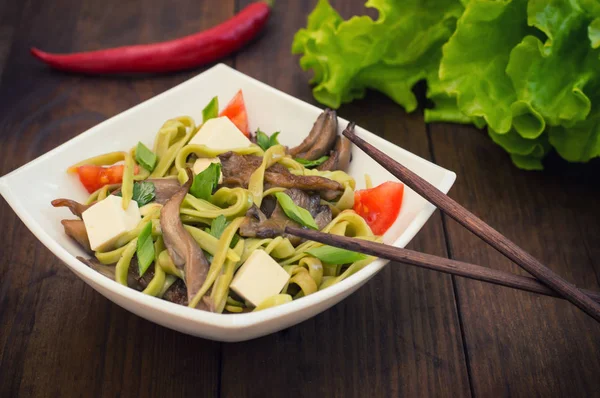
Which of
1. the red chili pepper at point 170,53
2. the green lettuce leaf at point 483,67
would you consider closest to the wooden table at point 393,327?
the green lettuce leaf at point 483,67

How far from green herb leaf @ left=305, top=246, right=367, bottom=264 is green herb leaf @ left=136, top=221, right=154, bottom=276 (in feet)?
2.00

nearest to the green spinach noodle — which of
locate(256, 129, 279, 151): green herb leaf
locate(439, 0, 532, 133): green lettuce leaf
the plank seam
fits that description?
locate(256, 129, 279, 151): green herb leaf

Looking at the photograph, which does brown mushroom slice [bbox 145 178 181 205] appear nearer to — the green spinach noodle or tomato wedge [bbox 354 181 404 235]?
the green spinach noodle

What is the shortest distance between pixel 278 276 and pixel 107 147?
3.64 feet

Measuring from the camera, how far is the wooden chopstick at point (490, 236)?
7.21 ft

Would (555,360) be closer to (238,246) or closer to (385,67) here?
(238,246)

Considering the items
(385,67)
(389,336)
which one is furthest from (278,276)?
(385,67)

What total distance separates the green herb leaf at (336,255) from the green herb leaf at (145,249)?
61cm

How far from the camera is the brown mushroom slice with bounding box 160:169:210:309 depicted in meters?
2.21

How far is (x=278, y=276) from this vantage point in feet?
7.39

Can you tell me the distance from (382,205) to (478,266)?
498 millimetres

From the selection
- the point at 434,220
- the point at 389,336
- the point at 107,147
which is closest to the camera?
the point at 389,336

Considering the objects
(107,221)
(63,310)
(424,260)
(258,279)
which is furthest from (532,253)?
(63,310)

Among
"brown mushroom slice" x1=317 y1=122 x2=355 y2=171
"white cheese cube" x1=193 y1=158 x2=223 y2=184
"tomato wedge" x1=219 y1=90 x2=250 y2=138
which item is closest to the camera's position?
"white cheese cube" x1=193 y1=158 x2=223 y2=184
